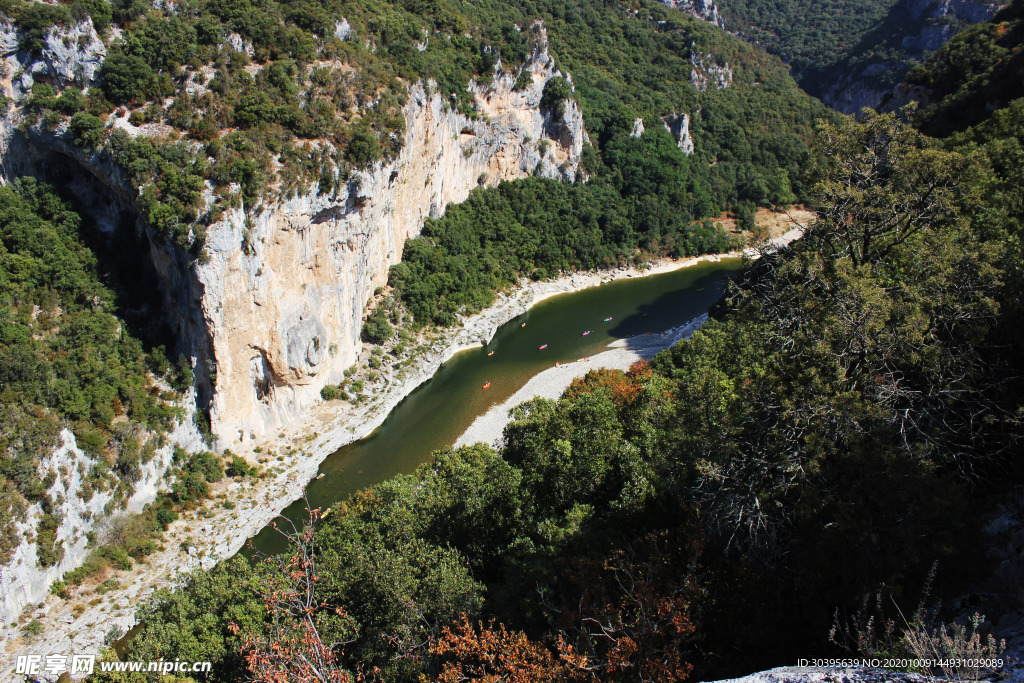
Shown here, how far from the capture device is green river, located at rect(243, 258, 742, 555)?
975 inches

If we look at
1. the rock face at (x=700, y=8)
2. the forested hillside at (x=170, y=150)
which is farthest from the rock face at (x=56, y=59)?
the rock face at (x=700, y=8)

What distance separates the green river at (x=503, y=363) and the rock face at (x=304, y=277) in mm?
4427

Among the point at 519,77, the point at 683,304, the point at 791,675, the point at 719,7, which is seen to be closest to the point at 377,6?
the point at 519,77

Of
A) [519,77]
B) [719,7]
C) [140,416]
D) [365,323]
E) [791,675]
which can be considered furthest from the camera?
[719,7]

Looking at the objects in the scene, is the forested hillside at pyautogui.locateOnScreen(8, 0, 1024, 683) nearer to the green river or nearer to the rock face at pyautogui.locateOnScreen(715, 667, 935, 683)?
the rock face at pyautogui.locateOnScreen(715, 667, 935, 683)

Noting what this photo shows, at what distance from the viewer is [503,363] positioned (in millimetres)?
34031

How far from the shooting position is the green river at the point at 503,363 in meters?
24.8

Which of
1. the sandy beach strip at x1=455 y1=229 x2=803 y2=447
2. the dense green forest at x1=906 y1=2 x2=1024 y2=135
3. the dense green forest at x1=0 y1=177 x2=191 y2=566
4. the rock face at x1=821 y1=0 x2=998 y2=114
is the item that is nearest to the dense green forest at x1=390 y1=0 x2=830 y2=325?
the sandy beach strip at x1=455 y1=229 x2=803 y2=447

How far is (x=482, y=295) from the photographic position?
1558 inches

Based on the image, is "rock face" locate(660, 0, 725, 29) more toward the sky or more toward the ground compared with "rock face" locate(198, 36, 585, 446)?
more toward the sky

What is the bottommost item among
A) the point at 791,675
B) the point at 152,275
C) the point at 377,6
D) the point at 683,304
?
the point at 683,304

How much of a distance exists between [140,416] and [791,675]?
23944 mm

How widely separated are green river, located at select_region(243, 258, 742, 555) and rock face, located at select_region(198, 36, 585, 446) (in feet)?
14.5

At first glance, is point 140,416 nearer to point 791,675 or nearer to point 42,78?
point 42,78
